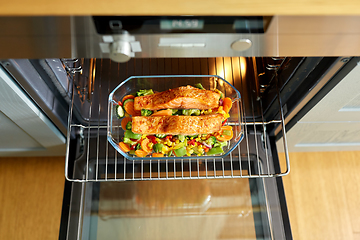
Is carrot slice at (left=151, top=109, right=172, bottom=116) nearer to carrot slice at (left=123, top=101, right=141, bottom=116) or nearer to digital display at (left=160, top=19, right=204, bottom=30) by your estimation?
carrot slice at (left=123, top=101, right=141, bottom=116)

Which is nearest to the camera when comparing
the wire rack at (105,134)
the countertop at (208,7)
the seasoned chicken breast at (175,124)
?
the countertop at (208,7)

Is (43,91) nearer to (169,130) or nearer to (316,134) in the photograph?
(169,130)

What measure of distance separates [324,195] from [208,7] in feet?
3.80

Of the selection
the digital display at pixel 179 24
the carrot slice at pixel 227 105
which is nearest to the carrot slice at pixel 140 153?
the carrot slice at pixel 227 105

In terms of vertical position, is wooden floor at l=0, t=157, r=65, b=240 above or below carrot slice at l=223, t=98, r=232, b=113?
below

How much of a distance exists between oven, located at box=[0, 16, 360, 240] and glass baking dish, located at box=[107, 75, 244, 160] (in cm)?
2

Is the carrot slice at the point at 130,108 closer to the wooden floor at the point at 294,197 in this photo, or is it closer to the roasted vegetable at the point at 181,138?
the roasted vegetable at the point at 181,138

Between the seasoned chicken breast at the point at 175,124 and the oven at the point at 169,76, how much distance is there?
0.28ft

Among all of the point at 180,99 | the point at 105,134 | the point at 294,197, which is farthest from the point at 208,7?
the point at 294,197

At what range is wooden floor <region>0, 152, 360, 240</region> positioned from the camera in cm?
126

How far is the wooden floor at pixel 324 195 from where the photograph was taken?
1282mm

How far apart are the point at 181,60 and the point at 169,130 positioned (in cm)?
27

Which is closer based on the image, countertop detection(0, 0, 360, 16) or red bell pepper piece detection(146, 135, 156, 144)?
countertop detection(0, 0, 360, 16)

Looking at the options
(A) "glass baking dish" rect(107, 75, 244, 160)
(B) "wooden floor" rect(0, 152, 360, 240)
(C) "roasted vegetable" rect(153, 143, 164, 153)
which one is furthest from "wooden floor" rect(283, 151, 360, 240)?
(C) "roasted vegetable" rect(153, 143, 164, 153)
